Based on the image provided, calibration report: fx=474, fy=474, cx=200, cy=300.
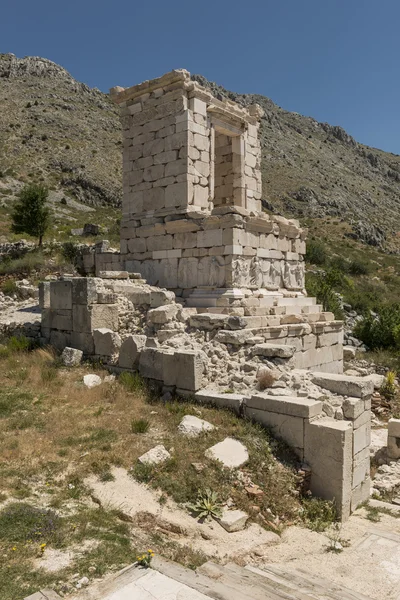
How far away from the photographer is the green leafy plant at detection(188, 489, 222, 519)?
501cm

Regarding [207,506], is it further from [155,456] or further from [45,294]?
[45,294]

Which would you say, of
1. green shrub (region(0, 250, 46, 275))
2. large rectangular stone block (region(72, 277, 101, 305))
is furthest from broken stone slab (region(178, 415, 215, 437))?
green shrub (region(0, 250, 46, 275))

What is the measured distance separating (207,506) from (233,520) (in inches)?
12.1

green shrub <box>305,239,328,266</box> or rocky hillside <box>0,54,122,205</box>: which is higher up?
rocky hillside <box>0,54,122,205</box>

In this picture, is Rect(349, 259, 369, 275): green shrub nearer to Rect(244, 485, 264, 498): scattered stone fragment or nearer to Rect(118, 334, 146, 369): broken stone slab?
Rect(118, 334, 146, 369): broken stone slab

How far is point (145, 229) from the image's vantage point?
11562 mm

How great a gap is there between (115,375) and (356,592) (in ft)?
18.8

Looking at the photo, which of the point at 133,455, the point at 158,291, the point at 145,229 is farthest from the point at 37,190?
the point at 133,455

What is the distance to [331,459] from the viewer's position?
5934 mm

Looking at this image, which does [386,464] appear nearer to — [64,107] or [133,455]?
[133,455]

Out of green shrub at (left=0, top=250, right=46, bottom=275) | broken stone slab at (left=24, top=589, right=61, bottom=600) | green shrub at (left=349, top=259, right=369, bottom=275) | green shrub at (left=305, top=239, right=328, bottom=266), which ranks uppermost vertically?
green shrub at (left=305, top=239, right=328, bottom=266)

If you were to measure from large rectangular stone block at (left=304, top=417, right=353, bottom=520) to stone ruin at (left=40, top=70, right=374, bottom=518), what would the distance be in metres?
0.02

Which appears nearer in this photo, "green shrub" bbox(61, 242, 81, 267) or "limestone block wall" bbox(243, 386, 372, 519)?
"limestone block wall" bbox(243, 386, 372, 519)

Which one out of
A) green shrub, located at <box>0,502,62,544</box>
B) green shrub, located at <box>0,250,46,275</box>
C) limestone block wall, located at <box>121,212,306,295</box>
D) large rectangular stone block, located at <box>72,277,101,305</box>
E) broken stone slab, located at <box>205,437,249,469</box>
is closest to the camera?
green shrub, located at <box>0,502,62,544</box>
